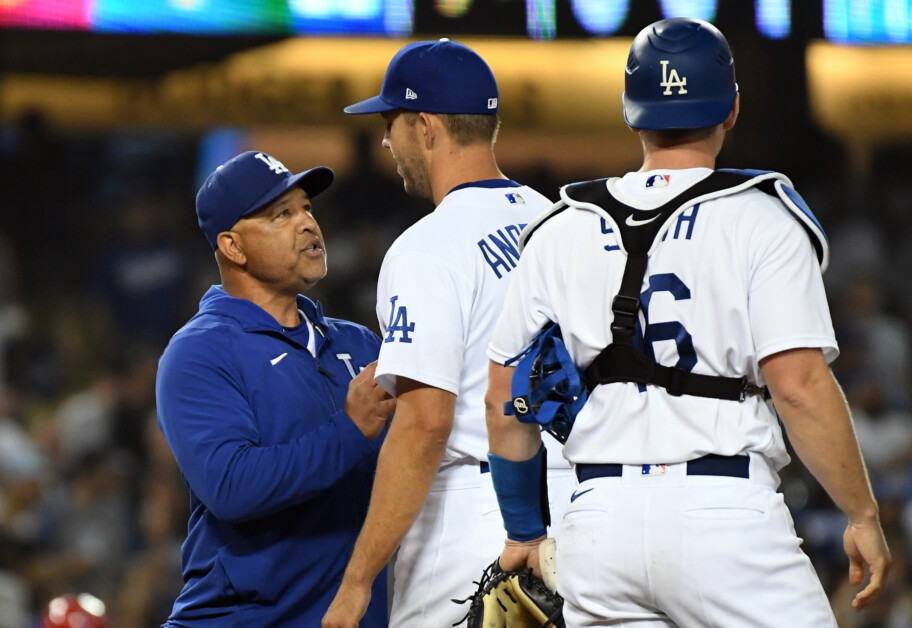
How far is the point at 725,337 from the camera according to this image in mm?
2076

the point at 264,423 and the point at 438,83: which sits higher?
the point at 438,83

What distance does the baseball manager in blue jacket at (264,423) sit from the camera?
254 centimetres

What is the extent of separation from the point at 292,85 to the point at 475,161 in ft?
18.0

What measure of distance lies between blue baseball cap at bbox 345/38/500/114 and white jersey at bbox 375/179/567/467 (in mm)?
208

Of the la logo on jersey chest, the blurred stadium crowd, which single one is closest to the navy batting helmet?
the la logo on jersey chest

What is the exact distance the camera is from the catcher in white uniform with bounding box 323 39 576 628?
2.52 m

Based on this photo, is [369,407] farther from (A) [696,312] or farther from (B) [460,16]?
(B) [460,16]

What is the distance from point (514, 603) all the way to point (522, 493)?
222 millimetres

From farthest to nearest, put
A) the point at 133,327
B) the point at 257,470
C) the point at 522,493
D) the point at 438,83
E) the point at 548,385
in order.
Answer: the point at 133,327 → the point at 438,83 → the point at 257,470 → the point at 522,493 → the point at 548,385

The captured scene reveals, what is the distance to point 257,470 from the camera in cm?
250

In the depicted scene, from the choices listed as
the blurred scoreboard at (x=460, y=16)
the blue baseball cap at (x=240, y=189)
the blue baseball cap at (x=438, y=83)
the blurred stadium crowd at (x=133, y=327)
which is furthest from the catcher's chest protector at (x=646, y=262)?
the blurred stadium crowd at (x=133, y=327)

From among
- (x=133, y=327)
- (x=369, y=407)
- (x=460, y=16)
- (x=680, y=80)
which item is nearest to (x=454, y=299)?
(x=369, y=407)

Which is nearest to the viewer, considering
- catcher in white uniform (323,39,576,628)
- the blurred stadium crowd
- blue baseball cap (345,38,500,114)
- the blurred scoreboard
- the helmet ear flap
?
the helmet ear flap

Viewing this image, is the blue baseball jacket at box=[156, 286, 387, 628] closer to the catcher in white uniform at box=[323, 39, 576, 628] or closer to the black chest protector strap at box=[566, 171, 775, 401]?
the catcher in white uniform at box=[323, 39, 576, 628]
